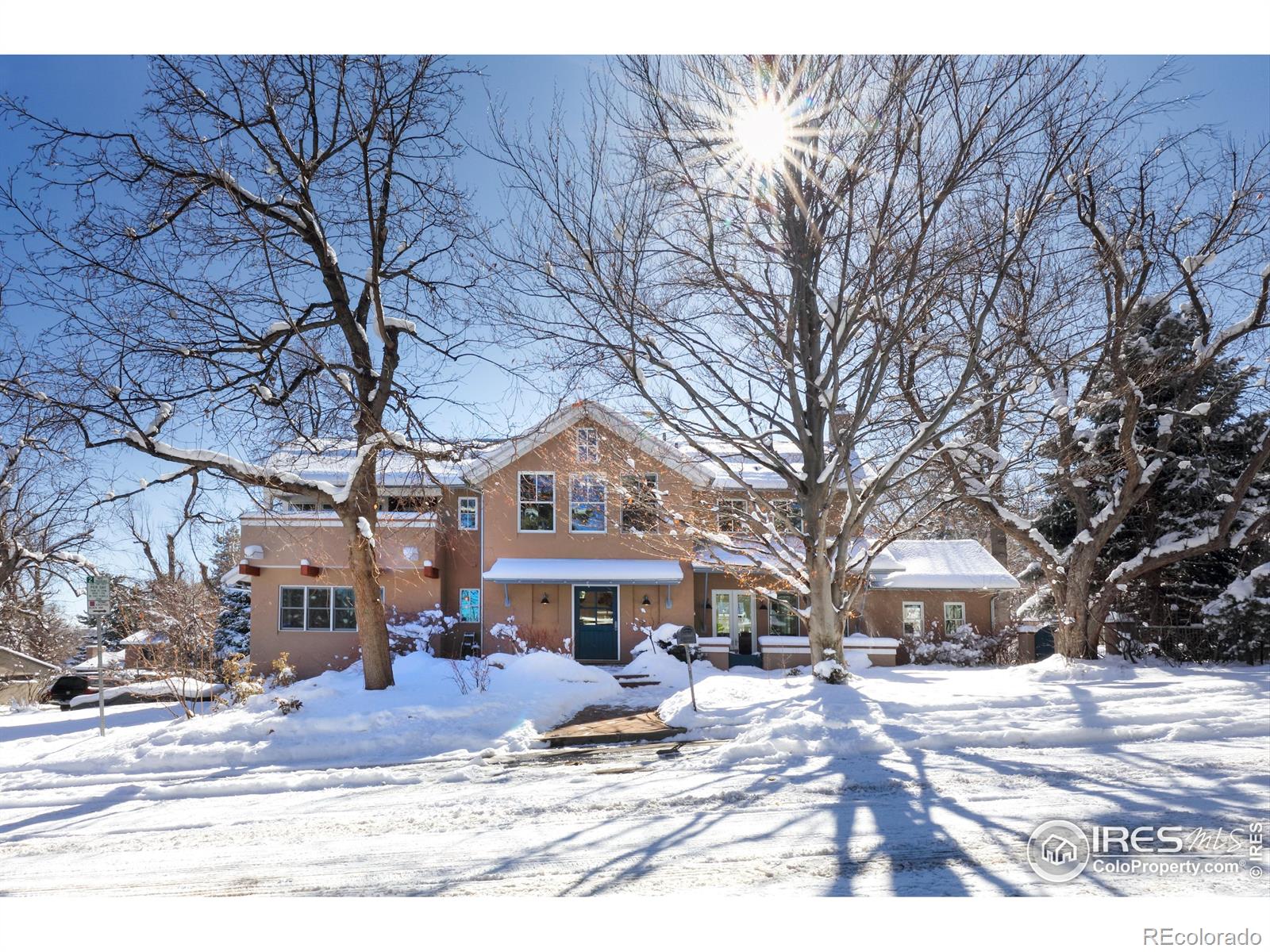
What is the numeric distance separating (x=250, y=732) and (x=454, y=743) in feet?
9.27

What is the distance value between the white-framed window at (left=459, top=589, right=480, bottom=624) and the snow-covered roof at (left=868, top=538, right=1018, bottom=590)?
35.2 ft

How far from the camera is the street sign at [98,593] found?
10.3m

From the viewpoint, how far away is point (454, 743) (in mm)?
9055

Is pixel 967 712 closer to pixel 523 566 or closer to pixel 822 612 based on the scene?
pixel 822 612

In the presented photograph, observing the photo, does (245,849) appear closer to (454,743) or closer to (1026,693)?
(454,743)

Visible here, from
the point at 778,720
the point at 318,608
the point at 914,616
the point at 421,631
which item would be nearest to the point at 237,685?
the point at 421,631

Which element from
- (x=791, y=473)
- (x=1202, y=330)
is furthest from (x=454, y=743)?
(x=1202, y=330)

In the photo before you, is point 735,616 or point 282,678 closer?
point 282,678

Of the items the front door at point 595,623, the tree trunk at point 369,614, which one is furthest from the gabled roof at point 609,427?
the tree trunk at point 369,614

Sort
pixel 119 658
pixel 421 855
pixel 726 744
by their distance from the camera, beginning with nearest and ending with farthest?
pixel 421 855
pixel 726 744
pixel 119 658

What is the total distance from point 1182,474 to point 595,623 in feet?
46.7

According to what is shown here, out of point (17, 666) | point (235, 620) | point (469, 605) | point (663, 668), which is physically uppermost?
point (469, 605)

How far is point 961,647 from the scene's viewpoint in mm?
19266

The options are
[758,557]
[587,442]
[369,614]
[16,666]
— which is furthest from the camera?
[16,666]
